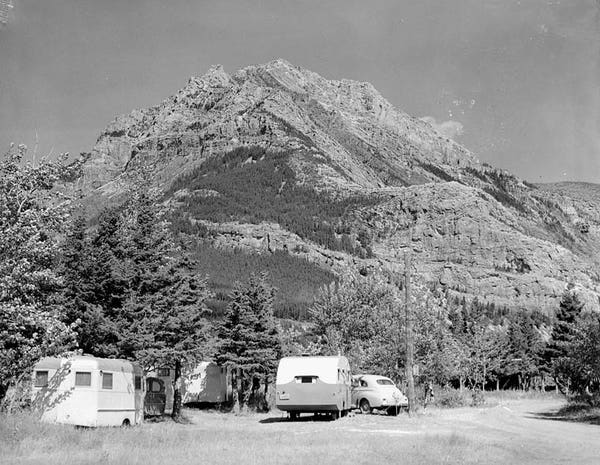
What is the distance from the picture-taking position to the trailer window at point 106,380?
23.8 meters

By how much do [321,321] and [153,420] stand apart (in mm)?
21238

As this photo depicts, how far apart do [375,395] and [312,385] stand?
729 cm

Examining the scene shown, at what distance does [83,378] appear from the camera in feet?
76.5

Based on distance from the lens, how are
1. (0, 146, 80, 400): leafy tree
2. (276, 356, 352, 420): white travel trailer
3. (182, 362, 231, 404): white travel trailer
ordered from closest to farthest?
1. (0, 146, 80, 400): leafy tree
2. (276, 356, 352, 420): white travel trailer
3. (182, 362, 231, 404): white travel trailer

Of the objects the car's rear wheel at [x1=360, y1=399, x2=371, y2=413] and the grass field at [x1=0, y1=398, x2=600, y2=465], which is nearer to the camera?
the grass field at [x1=0, y1=398, x2=600, y2=465]

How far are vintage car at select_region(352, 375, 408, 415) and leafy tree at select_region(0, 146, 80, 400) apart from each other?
60.1 ft

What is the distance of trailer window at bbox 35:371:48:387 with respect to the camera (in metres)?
22.8

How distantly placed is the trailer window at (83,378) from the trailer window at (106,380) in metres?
0.56

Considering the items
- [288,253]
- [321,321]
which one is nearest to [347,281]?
[321,321]

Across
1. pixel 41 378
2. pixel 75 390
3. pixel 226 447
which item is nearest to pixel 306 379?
pixel 75 390

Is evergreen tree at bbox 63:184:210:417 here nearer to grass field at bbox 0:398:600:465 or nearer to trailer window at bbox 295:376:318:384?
trailer window at bbox 295:376:318:384

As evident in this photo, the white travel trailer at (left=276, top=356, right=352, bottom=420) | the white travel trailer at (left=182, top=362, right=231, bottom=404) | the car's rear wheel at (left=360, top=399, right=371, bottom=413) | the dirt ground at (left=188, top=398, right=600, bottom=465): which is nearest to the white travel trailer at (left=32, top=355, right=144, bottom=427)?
the dirt ground at (left=188, top=398, right=600, bottom=465)

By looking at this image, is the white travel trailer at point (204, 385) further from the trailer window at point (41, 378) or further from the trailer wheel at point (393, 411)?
the trailer window at point (41, 378)

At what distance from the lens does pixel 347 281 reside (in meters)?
56.0
